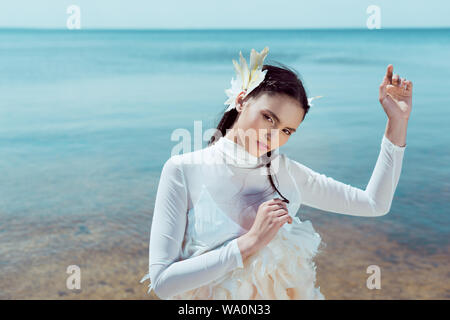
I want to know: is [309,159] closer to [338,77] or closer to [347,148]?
[347,148]

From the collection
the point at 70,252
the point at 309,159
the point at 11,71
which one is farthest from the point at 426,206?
the point at 11,71

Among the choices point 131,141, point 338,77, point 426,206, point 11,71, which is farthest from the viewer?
point 11,71

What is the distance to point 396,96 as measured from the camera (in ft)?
5.29

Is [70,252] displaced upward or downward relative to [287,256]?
downward

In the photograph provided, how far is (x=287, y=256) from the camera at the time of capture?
154cm

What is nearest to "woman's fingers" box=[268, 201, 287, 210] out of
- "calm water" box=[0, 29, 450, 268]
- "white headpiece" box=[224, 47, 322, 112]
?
"white headpiece" box=[224, 47, 322, 112]

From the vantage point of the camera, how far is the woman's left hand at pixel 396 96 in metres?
1.60

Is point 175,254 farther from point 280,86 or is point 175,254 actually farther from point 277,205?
point 280,86

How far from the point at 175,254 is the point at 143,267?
3.12 metres

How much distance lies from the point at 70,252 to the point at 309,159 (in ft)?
12.2

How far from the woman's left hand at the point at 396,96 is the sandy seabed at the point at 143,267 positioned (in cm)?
273

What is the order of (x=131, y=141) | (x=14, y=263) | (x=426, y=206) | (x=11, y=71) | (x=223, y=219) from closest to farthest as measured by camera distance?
(x=223, y=219), (x=14, y=263), (x=426, y=206), (x=131, y=141), (x=11, y=71)

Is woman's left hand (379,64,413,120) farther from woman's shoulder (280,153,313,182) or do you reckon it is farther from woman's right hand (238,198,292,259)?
woman's right hand (238,198,292,259)
